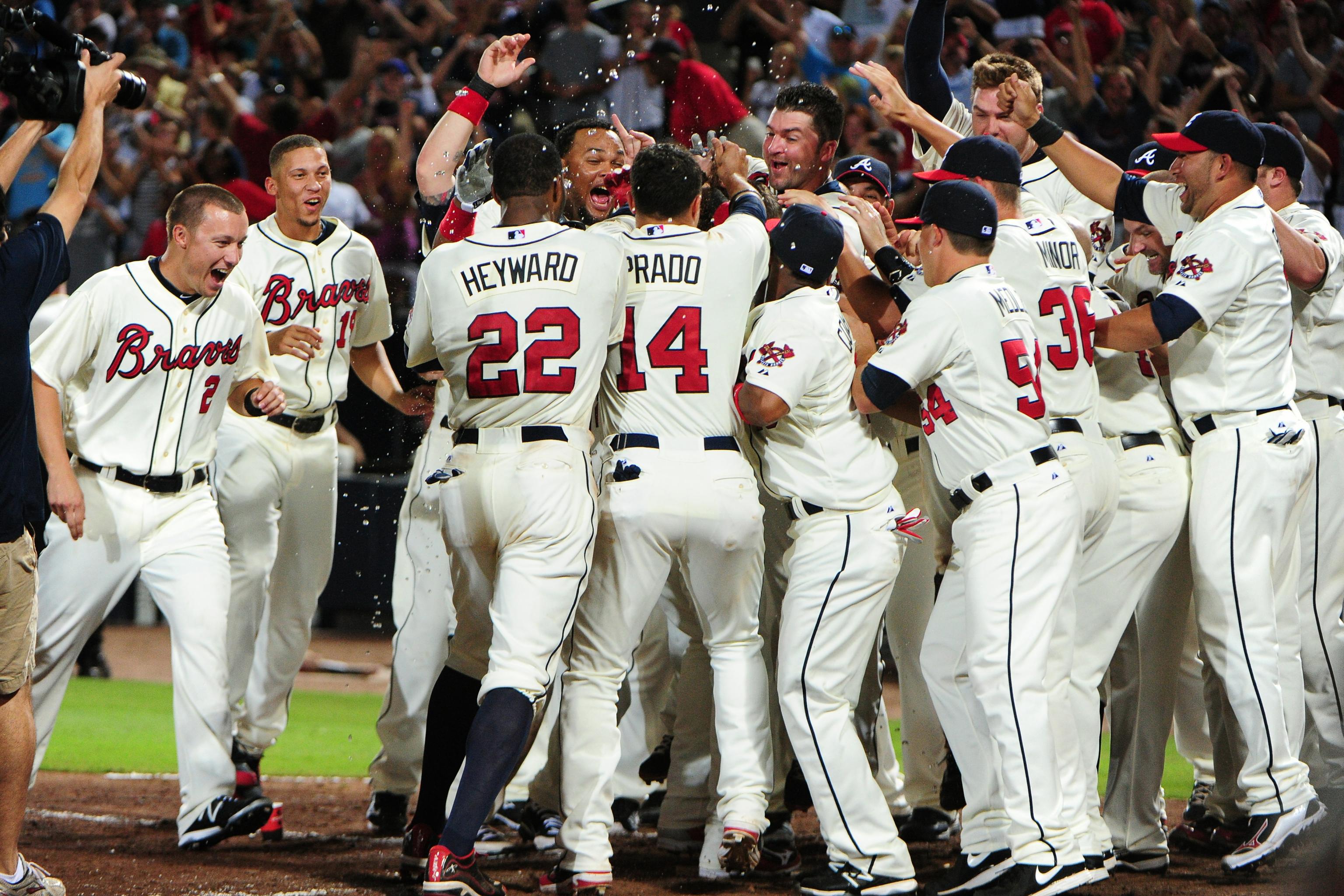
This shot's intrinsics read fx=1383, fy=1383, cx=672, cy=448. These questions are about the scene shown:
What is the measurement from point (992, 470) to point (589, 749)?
152 centimetres

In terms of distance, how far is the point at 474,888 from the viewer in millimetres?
4004

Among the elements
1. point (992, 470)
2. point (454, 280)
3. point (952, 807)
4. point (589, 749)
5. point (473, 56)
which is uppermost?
point (473, 56)

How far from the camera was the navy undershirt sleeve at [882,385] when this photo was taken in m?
4.21

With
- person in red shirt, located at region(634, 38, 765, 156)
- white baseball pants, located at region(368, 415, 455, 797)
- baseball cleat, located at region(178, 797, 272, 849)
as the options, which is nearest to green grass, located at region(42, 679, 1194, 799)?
white baseball pants, located at region(368, 415, 455, 797)

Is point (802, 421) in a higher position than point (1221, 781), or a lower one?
higher

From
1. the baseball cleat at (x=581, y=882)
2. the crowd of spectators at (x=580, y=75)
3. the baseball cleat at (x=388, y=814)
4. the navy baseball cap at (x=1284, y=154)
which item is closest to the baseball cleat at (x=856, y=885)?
the baseball cleat at (x=581, y=882)

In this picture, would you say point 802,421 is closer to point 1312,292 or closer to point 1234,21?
point 1312,292

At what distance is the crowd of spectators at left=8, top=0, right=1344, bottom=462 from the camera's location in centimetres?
884

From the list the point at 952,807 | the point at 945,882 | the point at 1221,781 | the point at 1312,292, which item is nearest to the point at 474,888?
A: the point at 945,882

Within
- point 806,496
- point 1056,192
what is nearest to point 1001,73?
point 1056,192

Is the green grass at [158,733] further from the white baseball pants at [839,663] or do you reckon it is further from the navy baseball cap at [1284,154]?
the navy baseball cap at [1284,154]

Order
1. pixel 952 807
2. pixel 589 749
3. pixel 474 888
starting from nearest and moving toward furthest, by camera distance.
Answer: pixel 474 888
pixel 589 749
pixel 952 807

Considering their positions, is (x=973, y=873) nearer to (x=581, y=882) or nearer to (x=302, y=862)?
(x=581, y=882)

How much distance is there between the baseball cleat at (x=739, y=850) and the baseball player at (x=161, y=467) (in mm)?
1667
